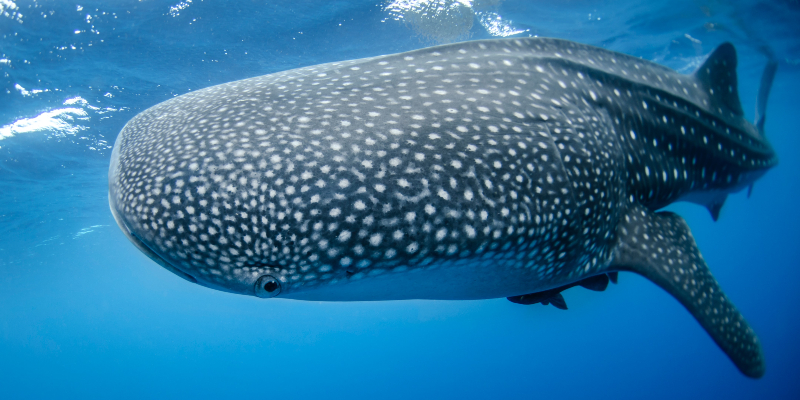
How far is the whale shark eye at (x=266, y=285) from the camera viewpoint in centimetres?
160

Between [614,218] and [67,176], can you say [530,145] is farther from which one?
[67,176]

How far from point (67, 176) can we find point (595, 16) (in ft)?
81.6

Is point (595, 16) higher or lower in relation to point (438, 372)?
higher

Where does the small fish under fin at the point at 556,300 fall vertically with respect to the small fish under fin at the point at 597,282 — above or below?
below

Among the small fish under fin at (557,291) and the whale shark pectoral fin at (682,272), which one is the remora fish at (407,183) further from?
the small fish under fin at (557,291)

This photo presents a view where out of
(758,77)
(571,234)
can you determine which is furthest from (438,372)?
(571,234)

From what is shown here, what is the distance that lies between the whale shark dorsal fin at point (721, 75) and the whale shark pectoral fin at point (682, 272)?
2045 mm

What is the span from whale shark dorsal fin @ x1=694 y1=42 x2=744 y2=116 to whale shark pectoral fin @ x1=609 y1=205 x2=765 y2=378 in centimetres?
204

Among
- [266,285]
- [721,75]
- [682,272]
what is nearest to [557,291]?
[682,272]

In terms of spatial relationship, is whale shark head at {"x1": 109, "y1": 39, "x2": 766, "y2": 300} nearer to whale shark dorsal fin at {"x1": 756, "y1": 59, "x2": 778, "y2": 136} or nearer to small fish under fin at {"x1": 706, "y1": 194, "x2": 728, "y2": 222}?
small fish under fin at {"x1": 706, "y1": 194, "x2": 728, "y2": 222}

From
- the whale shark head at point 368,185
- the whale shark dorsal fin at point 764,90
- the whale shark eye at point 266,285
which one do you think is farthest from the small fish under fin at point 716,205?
the whale shark eye at point 266,285

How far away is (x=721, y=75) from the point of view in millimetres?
4203

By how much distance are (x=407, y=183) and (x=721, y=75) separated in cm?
469

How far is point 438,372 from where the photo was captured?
30.7 m
